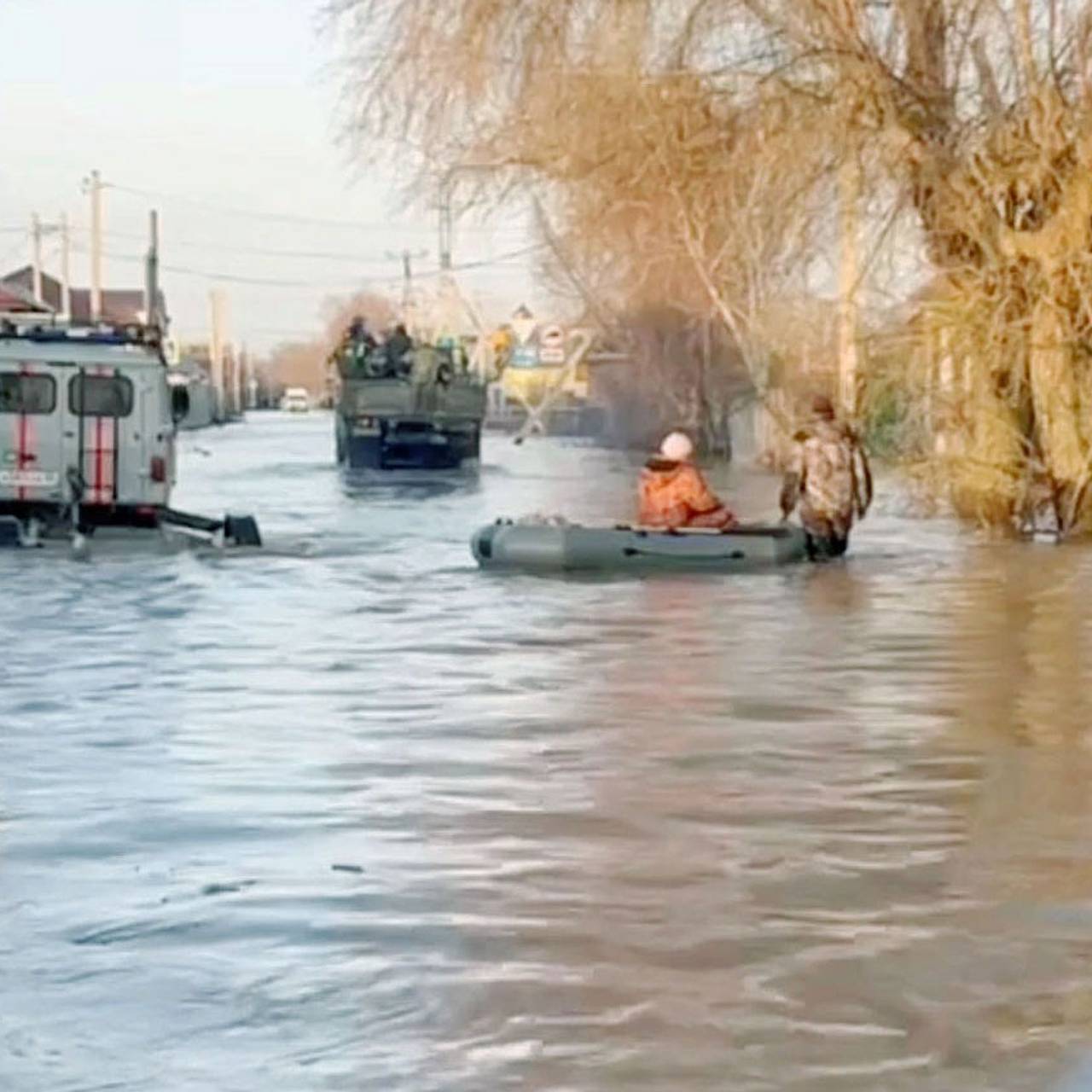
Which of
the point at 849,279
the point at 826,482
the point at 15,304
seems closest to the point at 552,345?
the point at 15,304

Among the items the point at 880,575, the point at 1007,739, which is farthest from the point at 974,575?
the point at 1007,739

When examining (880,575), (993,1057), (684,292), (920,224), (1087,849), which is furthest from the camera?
(684,292)

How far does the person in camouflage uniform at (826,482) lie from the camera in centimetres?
2708

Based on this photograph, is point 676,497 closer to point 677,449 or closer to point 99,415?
point 677,449

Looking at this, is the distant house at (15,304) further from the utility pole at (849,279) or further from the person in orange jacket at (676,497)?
the person in orange jacket at (676,497)

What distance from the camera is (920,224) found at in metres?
30.4

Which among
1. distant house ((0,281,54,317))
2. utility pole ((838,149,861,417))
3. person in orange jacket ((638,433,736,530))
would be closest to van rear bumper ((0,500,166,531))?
person in orange jacket ((638,433,736,530))

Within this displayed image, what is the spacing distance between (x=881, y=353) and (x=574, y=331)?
37.8 m

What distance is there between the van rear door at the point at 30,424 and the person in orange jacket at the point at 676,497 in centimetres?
630

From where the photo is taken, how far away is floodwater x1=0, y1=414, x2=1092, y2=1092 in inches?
286

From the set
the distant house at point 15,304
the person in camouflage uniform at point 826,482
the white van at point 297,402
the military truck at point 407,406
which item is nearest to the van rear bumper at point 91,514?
→ the person in camouflage uniform at point 826,482

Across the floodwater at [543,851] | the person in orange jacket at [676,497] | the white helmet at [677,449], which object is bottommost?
the floodwater at [543,851]

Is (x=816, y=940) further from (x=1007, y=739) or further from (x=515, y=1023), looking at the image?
(x=1007, y=739)

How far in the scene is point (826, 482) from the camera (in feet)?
89.7
